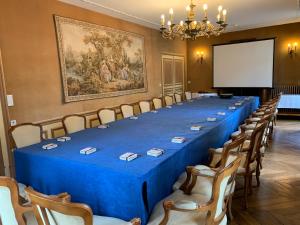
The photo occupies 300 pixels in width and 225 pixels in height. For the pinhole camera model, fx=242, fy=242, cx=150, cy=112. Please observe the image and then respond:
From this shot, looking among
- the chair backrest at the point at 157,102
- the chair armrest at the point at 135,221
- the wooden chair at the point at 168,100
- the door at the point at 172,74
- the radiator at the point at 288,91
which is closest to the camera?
the chair armrest at the point at 135,221

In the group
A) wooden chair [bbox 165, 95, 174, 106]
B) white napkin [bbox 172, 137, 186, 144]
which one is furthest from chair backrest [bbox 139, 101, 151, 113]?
white napkin [bbox 172, 137, 186, 144]

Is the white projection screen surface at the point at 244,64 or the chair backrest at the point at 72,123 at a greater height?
the white projection screen surface at the point at 244,64

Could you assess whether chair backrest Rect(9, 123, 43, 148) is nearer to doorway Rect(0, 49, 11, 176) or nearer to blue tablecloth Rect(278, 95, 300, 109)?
doorway Rect(0, 49, 11, 176)

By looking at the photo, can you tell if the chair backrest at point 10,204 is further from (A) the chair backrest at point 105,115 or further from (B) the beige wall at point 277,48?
(B) the beige wall at point 277,48

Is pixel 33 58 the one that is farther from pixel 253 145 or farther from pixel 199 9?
pixel 199 9

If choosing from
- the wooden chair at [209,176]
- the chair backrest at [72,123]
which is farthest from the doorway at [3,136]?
the wooden chair at [209,176]

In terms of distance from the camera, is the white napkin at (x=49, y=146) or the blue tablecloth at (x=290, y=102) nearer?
the white napkin at (x=49, y=146)

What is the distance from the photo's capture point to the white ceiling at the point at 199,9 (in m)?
4.65

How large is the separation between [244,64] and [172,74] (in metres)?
2.43

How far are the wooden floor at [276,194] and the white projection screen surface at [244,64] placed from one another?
3836mm

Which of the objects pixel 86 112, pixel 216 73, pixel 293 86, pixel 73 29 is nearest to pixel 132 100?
pixel 86 112

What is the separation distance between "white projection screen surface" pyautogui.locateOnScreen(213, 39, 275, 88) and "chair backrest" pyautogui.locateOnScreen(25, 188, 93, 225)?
7.95 metres

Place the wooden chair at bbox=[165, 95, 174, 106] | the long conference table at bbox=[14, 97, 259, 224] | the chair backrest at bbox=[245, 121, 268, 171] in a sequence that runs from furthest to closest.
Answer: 1. the wooden chair at bbox=[165, 95, 174, 106]
2. the chair backrest at bbox=[245, 121, 268, 171]
3. the long conference table at bbox=[14, 97, 259, 224]

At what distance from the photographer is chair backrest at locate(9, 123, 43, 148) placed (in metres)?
2.76
